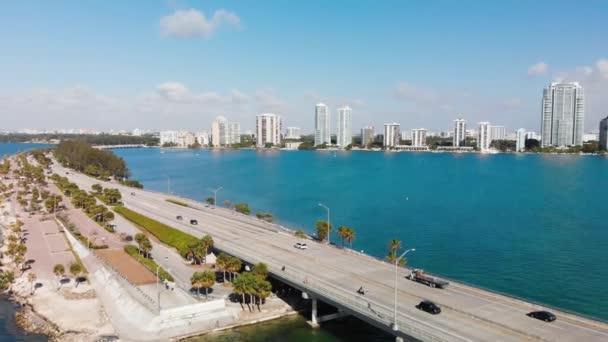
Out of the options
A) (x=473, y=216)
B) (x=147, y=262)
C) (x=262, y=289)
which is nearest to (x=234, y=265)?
(x=262, y=289)

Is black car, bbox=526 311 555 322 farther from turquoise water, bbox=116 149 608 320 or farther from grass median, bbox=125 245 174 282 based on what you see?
grass median, bbox=125 245 174 282

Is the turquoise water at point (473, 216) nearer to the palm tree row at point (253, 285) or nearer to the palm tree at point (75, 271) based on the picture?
the palm tree row at point (253, 285)

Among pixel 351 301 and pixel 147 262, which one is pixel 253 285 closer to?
pixel 351 301

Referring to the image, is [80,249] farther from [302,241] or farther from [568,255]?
[568,255]

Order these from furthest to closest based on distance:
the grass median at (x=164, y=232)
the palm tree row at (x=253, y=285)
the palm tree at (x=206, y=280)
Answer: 1. the grass median at (x=164, y=232)
2. the palm tree at (x=206, y=280)
3. the palm tree row at (x=253, y=285)

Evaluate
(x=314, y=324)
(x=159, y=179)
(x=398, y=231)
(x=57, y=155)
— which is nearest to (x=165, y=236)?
(x=314, y=324)

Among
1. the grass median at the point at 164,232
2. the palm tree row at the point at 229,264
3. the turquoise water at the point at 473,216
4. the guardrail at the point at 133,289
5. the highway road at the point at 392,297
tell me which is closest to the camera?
the highway road at the point at 392,297

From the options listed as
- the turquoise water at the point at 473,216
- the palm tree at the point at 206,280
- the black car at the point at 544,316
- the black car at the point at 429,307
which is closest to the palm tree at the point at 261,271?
the palm tree at the point at 206,280
